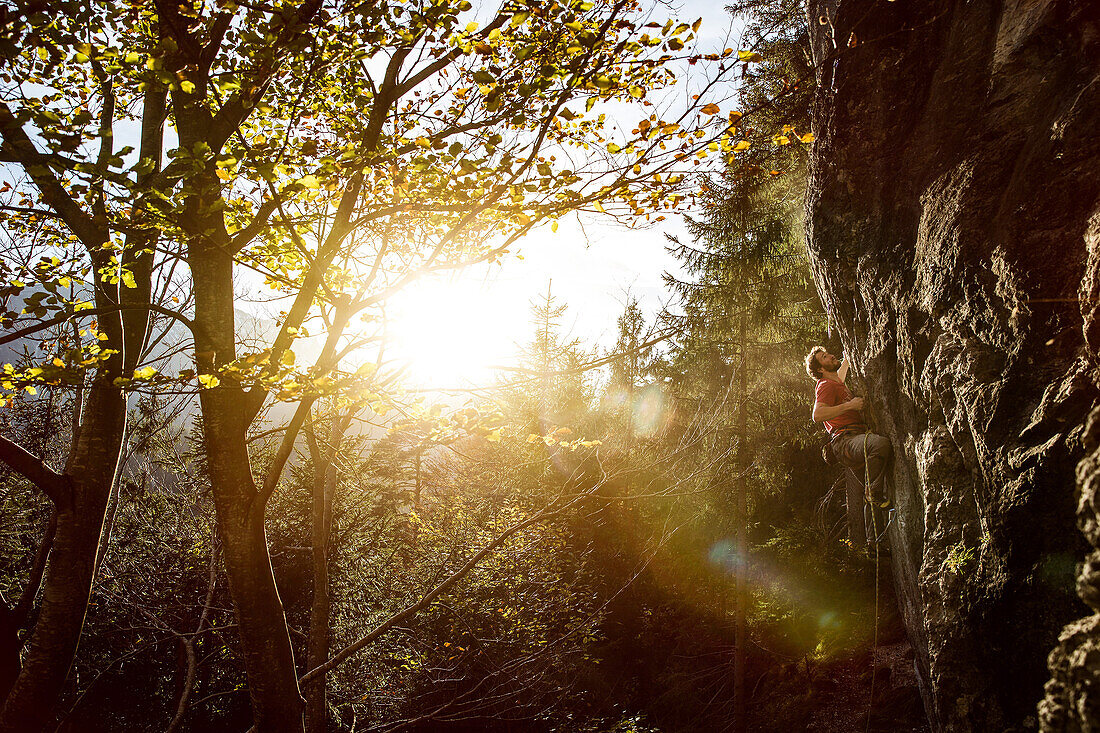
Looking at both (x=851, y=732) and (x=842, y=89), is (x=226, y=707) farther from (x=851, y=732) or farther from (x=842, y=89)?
(x=842, y=89)

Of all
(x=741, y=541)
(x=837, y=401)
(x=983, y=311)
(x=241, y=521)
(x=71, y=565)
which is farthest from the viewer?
(x=741, y=541)

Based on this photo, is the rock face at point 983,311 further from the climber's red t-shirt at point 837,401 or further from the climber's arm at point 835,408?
the climber's red t-shirt at point 837,401

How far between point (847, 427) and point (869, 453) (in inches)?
23.0

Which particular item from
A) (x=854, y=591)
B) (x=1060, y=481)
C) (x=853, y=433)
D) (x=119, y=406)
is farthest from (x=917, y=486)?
(x=854, y=591)

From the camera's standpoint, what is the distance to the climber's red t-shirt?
20.2ft

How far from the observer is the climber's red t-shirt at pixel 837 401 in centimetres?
616

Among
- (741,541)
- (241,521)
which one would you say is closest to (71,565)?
(241,521)

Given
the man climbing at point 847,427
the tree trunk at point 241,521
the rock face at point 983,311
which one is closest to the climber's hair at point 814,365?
the man climbing at point 847,427

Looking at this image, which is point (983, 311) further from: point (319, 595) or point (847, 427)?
point (319, 595)

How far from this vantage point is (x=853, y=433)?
20.0 ft

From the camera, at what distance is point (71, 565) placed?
153 inches

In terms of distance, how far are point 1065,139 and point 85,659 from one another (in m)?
18.4

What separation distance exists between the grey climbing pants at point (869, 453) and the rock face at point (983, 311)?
9.1 inches

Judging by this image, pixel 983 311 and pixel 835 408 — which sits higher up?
pixel 835 408
